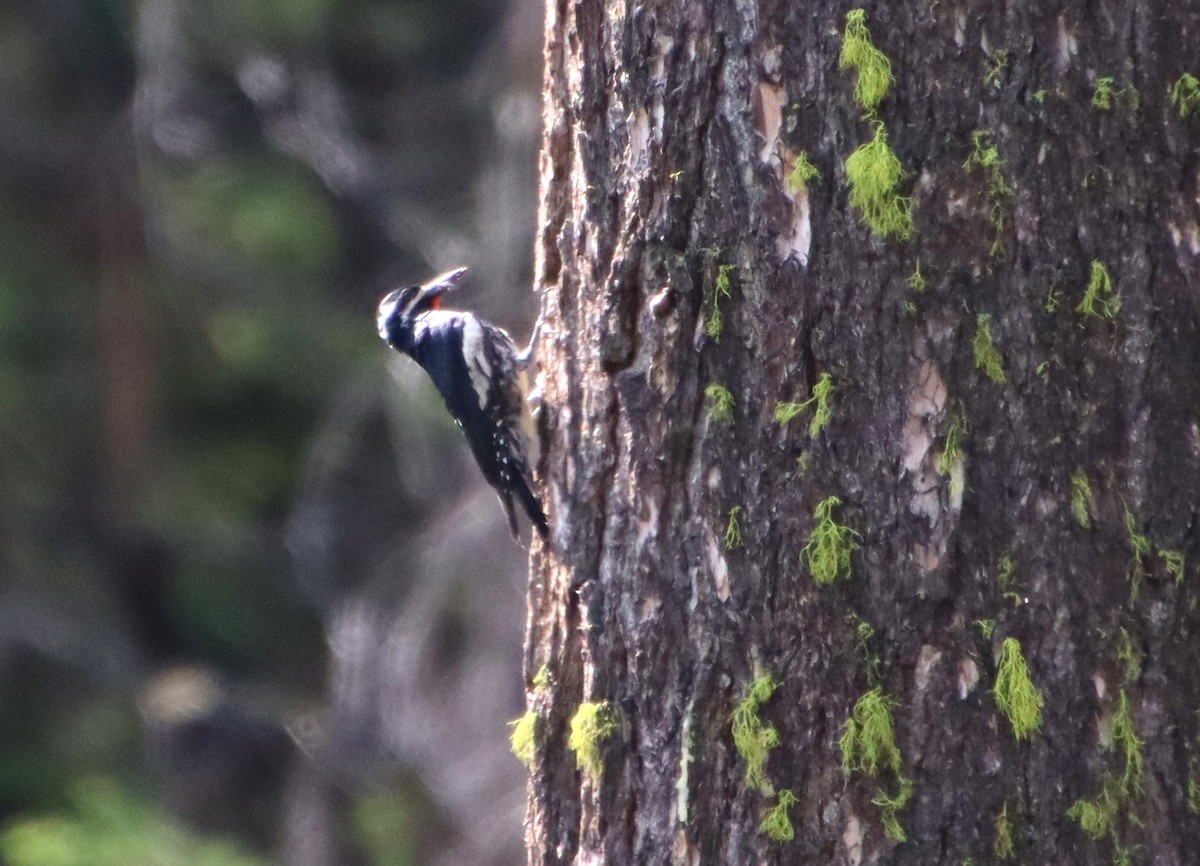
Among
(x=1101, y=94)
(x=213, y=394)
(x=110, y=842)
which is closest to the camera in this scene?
(x=1101, y=94)

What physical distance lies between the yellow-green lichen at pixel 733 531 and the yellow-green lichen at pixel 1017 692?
414 millimetres

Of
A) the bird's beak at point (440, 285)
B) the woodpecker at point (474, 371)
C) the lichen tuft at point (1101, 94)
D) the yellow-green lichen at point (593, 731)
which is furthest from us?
the bird's beak at point (440, 285)

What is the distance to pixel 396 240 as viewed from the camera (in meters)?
8.82

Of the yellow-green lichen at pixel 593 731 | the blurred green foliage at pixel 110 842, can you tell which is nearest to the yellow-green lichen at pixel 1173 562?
the yellow-green lichen at pixel 593 731

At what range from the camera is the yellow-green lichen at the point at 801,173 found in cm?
223

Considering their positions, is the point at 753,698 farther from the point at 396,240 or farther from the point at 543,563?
the point at 396,240

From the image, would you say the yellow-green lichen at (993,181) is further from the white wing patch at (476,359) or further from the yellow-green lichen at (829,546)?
the white wing patch at (476,359)

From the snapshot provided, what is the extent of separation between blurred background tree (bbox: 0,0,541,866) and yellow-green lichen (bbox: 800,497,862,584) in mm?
5196

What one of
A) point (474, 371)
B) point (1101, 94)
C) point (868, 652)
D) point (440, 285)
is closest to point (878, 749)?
point (868, 652)

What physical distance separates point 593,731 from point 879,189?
97 centimetres

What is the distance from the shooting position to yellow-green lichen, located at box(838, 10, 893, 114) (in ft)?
7.10

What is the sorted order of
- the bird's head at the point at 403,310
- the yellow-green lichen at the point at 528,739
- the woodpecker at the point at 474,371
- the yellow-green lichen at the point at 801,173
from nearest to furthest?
the yellow-green lichen at the point at 801,173
the yellow-green lichen at the point at 528,739
the woodpecker at the point at 474,371
the bird's head at the point at 403,310

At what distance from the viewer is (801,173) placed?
7.32 ft

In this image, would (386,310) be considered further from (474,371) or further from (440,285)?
(474,371)
